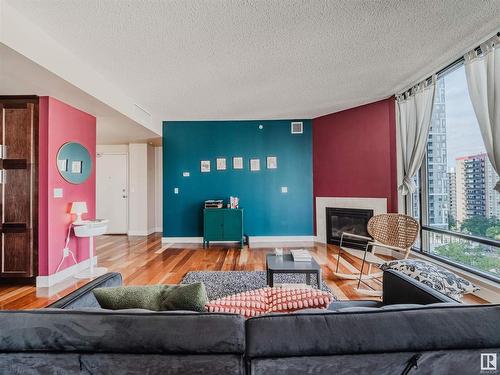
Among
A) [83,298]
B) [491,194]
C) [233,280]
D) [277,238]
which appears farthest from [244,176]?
[83,298]

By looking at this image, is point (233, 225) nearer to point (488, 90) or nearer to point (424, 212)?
point (424, 212)

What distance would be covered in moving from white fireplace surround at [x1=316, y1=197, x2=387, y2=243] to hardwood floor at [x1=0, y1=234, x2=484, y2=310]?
1.17 ft

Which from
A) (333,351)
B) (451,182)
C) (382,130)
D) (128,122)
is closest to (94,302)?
(333,351)

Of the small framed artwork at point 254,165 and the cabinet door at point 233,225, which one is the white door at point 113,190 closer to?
the cabinet door at point 233,225

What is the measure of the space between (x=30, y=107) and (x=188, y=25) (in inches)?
94.8

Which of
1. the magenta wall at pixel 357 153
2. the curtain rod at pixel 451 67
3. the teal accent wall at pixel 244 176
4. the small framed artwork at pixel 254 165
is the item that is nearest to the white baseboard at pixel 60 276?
the teal accent wall at pixel 244 176

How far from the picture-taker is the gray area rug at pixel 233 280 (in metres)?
2.74

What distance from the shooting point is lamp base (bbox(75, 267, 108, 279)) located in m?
3.33

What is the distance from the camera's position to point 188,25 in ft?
6.95

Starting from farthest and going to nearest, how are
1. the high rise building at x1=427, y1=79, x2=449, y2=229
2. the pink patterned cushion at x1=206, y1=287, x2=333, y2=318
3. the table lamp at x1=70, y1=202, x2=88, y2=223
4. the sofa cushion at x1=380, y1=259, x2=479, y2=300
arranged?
the table lamp at x1=70, y1=202, x2=88, y2=223 < the high rise building at x1=427, y1=79, x2=449, y2=229 < the sofa cushion at x1=380, y1=259, x2=479, y2=300 < the pink patterned cushion at x1=206, y1=287, x2=333, y2=318

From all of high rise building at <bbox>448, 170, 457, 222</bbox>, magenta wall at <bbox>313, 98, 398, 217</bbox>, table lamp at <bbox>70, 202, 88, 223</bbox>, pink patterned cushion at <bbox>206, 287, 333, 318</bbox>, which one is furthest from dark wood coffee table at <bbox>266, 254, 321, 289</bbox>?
table lamp at <bbox>70, 202, 88, 223</bbox>

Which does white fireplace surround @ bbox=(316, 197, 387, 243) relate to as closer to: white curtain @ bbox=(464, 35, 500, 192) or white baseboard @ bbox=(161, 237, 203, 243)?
white curtain @ bbox=(464, 35, 500, 192)

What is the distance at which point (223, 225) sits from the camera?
476 cm

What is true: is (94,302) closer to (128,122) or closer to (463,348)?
(463,348)
